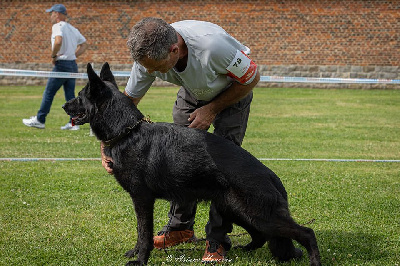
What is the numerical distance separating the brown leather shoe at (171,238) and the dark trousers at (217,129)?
0.05m

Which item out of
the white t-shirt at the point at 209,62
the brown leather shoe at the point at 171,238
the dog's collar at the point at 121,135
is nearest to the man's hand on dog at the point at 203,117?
the white t-shirt at the point at 209,62

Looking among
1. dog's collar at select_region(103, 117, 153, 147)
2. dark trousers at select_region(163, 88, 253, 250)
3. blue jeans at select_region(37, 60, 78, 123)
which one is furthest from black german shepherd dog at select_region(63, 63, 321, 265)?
blue jeans at select_region(37, 60, 78, 123)

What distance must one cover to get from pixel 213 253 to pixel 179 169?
0.87 meters

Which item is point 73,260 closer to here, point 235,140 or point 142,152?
point 142,152

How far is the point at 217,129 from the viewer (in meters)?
4.58

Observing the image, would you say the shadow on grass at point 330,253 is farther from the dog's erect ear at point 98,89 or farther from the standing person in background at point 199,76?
the dog's erect ear at point 98,89

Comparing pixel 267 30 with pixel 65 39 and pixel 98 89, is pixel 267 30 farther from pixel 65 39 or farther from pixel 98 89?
pixel 98 89

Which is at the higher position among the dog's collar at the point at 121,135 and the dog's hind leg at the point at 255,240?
the dog's collar at the point at 121,135

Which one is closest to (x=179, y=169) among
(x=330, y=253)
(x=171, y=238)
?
(x=171, y=238)

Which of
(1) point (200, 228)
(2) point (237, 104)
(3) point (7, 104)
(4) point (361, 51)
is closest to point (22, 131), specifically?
(3) point (7, 104)

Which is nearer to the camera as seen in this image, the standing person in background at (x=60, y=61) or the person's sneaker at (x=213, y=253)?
the person's sneaker at (x=213, y=253)

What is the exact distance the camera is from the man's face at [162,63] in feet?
12.4

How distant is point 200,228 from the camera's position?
5.29 metres

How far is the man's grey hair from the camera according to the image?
370 centimetres
